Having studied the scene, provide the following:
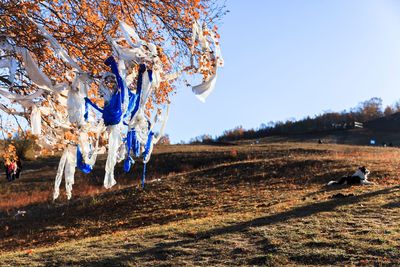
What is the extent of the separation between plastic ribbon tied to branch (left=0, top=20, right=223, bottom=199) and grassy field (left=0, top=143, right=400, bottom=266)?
10.9 ft

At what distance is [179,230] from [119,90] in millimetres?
7311

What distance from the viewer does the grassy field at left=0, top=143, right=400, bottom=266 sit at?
9.42 metres

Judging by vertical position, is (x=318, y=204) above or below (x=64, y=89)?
below

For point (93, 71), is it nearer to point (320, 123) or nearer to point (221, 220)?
point (221, 220)

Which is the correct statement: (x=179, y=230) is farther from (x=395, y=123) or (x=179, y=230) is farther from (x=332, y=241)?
(x=395, y=123)

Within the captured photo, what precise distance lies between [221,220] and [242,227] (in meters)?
1.45

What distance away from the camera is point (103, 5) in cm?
804

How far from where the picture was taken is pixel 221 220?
13227 millimetres

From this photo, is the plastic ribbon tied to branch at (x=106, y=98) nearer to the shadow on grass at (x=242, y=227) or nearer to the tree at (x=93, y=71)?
A: the tree at (x=93, y=71)

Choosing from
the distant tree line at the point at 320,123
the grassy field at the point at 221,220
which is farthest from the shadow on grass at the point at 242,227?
the distant tree line at the point at 320,123

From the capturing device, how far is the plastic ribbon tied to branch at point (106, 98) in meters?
5.49

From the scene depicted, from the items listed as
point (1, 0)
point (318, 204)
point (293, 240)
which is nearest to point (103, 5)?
point (1, 0)

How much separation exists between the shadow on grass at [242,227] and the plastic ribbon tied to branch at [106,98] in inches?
133

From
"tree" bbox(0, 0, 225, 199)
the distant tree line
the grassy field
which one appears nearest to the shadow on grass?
the grassy field
